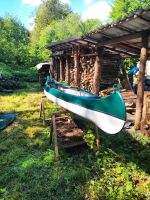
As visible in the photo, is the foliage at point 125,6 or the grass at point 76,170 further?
the foliage at point 125,6

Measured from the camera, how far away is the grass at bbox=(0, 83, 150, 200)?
5.47 m

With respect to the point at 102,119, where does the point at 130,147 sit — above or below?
below

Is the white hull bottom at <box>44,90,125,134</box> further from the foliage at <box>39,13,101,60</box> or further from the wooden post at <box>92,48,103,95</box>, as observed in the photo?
the foliage at <box>39,13,101,60</box>

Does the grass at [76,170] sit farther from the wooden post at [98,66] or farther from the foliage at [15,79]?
the foliage at [15,79]

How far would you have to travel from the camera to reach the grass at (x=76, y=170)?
5473mm

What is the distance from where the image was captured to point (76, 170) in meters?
6.30

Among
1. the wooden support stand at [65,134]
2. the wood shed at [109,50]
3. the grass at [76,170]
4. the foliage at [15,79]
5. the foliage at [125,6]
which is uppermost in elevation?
the foliage at [125,6]

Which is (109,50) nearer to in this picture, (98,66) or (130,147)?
(98,66)

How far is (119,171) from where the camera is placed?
6.19m

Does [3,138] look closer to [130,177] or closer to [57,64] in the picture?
[130,177]

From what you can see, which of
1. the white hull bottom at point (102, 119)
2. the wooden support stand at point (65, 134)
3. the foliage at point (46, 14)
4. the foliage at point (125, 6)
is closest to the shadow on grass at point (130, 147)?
the wooden support stand at point (65, 134)

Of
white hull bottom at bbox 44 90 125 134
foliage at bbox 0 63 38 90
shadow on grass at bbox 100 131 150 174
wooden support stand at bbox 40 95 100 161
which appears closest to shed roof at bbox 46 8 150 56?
white hull bottom at bbox 44 90 125 134

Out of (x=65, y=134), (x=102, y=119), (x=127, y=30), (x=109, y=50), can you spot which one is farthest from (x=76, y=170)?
(x=109, y=50)

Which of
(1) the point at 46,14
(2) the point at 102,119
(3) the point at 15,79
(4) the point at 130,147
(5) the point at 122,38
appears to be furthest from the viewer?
(1) the point at 46,14
